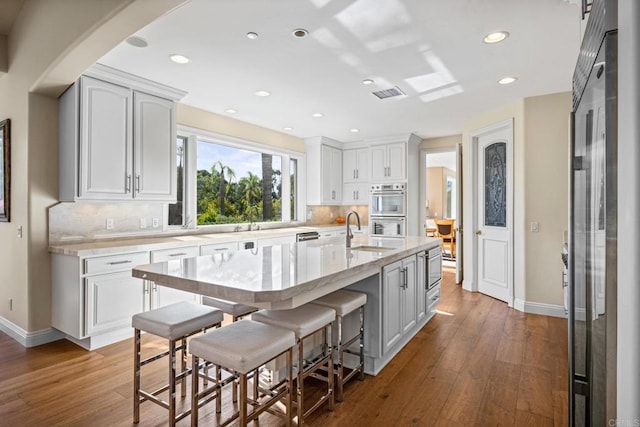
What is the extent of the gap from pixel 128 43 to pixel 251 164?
117 inches

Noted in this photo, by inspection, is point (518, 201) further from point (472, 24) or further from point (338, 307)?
point (338, 307)

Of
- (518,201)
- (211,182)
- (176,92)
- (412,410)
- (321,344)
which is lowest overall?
(412,410)

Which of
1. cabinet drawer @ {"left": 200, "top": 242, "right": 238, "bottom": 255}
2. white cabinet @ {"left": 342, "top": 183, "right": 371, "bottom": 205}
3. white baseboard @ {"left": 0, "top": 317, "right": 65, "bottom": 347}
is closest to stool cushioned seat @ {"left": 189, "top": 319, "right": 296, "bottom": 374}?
cabinet drawer @ {"left": 200, "top": 242, "right": 238, "bottom": 255}

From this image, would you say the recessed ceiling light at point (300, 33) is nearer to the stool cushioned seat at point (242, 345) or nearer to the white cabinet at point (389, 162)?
the stool cushioned seat at point (242, 345)

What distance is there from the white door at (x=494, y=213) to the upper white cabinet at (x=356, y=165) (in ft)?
7.21

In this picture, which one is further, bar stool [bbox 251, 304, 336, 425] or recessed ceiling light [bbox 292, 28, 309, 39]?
recessed ceiling light [bbox 292, 28, 309, 39]

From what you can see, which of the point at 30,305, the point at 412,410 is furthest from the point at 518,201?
the point at 30,305

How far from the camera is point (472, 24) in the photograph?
2.47 meters

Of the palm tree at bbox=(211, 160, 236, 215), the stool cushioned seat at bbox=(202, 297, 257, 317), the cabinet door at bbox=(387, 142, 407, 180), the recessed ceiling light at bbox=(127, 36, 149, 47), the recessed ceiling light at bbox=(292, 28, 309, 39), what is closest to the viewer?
the stool cushioned seat at bbox=(202, 297, 257, 317)

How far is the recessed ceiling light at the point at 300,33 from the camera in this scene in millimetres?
2539

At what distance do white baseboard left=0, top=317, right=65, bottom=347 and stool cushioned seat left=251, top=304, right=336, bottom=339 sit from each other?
2.51 metres

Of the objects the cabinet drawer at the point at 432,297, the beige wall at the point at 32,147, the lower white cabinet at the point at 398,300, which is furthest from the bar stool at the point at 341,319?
the beige wall at the point at 32,147

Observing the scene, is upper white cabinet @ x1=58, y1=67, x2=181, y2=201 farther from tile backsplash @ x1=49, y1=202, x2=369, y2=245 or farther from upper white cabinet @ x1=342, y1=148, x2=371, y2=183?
upper white cabinet @ x1=342, y1=148, x2=371, y2=183

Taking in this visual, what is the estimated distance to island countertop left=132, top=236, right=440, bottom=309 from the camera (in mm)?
1536
